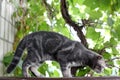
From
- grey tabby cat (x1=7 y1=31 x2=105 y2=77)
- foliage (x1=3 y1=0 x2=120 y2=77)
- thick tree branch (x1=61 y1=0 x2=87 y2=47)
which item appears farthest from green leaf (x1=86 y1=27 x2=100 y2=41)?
grey tabby cat (x1=7 y1=31 x2=105 y2=77)

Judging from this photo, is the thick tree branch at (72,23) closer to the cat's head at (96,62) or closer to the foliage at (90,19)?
the foliage at (90,19)

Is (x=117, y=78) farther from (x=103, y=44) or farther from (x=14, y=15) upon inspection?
(x=14, y=15)

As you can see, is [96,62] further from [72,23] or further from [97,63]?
[72,23]

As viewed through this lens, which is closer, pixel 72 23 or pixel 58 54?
pixel 58 54

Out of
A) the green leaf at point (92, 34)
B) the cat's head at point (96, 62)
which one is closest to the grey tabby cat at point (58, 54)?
the cat's head at point (96, 62)

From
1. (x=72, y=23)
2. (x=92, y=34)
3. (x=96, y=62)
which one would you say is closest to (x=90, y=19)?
(x=92, y=34)

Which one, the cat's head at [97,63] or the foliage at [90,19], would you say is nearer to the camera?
the cat's head at [97,63]

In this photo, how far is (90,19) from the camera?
3.93 ft

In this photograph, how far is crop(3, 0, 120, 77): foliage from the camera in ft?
3.76

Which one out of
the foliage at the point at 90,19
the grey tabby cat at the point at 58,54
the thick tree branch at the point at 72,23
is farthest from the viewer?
the foliage at the point at 90,19

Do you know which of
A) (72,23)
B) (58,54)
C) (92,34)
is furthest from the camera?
(92,34)

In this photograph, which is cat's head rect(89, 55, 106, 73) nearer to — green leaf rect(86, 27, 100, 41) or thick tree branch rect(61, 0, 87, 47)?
thick tree branch rect(61, 0, 87, 47)

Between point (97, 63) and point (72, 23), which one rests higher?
point (72, 23)

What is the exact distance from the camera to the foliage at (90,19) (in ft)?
3.76
